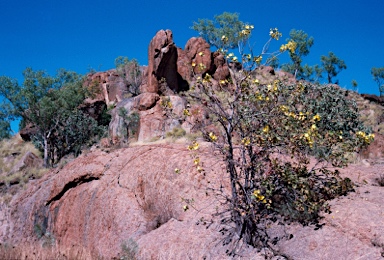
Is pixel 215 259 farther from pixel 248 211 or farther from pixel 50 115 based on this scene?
pixel 50 115

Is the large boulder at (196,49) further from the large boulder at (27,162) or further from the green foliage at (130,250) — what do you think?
the green foliage at (130,250)

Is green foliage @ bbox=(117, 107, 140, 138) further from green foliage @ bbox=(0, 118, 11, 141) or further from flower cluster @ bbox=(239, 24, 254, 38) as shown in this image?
flower cluster @ bbox=(239, 24, 254, 38)

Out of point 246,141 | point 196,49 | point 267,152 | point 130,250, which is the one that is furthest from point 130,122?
point 246,141

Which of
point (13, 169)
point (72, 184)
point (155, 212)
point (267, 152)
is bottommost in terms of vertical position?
point (155, 212)

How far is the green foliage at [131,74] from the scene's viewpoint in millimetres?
47188

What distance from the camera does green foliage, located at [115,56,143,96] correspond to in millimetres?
47188

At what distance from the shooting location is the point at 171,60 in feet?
119

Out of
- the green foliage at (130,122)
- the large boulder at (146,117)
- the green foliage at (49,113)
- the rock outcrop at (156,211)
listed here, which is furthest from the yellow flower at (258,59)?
the green foliage at (49,113)

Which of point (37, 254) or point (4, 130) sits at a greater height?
point (4, 130)

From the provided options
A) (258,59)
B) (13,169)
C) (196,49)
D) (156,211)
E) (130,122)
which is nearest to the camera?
(258,59)

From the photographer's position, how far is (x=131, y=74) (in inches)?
1913

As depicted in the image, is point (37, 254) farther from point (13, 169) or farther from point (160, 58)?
point (160, 58)

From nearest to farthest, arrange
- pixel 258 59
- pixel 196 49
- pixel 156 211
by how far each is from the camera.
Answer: pixel 258 59 → pixel 156 211 → pixel 196 49

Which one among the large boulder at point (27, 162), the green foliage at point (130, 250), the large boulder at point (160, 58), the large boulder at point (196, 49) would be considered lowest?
the green foliage at point (130, 250)
